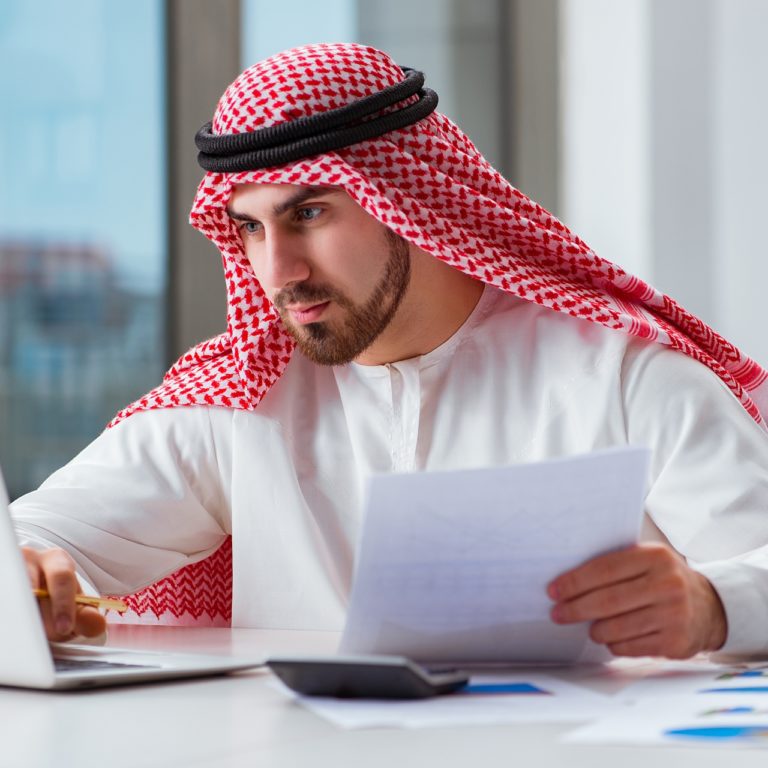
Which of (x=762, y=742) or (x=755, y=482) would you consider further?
(x=755, y=482)

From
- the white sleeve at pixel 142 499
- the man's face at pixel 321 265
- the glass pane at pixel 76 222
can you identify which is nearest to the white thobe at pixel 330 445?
the white sleeve at pixel 142 499

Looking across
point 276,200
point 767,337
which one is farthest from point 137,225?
point 767,337

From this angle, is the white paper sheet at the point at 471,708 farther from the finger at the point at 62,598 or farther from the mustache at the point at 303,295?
the mustache at the point at 303,295

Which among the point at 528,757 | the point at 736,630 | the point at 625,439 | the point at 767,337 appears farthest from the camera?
the point at 767,337

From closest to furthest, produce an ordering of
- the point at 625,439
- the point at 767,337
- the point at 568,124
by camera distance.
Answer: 1. the point at 625,439
2. the point at 767,337
3. the point at 568,124

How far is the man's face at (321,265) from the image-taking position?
1.85m

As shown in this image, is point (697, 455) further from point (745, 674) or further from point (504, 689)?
point (504, 689)

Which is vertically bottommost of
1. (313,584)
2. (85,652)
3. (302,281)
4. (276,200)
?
(313,584)

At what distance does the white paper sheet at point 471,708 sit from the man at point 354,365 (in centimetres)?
72

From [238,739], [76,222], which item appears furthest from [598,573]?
[76,222]

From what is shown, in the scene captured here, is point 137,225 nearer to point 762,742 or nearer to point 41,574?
point 41,574

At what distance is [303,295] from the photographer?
6.11 feet

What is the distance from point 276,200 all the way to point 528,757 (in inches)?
47.7

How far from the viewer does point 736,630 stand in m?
1.17
